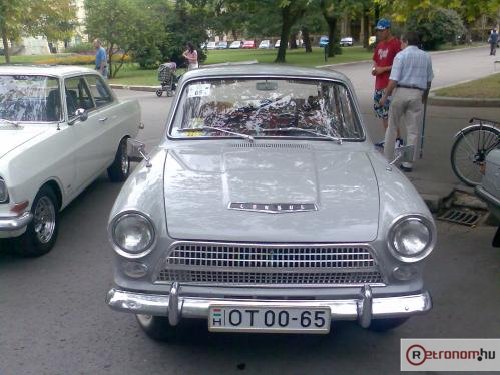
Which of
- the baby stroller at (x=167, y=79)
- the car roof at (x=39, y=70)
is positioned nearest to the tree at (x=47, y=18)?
the baby stroller at (x=167, y=79)

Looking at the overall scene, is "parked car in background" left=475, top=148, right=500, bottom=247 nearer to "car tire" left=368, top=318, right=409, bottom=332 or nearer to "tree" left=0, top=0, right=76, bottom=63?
"car tire" left=368, top=318, right=409, bottom=332

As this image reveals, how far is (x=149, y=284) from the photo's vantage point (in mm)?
3336

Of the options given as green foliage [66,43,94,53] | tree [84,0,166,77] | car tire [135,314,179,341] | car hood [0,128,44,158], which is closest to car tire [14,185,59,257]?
car hood [0,128,44,158]

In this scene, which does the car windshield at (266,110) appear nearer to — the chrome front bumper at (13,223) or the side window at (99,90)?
the chrome front bumper at (13,223)

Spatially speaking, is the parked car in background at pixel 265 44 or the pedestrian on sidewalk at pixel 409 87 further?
the parked car in background at pixel 265 44

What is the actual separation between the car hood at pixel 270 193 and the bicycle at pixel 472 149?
12.0 ft

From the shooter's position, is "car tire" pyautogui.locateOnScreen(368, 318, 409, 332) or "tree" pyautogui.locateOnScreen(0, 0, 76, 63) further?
"tree" pyautogui.locateOnScreen(0, 0, 76, 63)

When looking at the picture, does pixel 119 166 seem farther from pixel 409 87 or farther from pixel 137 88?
pixel 137 88

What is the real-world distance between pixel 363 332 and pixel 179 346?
4.11ft

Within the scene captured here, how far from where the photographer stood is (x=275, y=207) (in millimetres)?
3420

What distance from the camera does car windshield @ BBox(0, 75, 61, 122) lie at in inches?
237

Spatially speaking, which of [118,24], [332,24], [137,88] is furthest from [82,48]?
[137,88]

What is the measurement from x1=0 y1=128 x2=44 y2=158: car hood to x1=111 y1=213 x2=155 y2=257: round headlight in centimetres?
210

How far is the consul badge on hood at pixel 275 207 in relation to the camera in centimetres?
339
